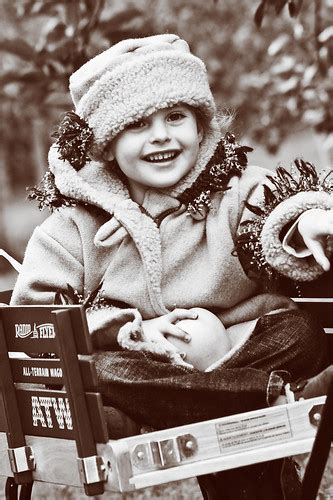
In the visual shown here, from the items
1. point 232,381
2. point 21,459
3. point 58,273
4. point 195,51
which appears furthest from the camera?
point 195,51

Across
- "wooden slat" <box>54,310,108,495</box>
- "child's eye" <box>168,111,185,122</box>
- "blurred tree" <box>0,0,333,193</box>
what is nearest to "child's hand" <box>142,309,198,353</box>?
"wooden slat" <box>54,310,108,495</box>

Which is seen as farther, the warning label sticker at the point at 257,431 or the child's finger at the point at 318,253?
the child's finger at the point at 318,253

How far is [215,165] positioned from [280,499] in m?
0.92

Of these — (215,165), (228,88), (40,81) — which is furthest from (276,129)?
(215,165)

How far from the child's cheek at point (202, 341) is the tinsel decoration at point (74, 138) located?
1.75 feet

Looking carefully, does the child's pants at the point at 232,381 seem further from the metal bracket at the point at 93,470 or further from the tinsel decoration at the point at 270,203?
the metal bracket at the point at 93,470

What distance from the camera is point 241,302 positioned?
10.9 feet

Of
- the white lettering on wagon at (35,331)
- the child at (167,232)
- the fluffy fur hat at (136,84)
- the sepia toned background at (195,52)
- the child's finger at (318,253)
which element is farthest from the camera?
the sepia toned background at (195,52)

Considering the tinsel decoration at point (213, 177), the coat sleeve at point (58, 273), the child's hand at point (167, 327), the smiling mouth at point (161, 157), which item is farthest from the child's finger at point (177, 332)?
the smiling mouth at point (161, 157)

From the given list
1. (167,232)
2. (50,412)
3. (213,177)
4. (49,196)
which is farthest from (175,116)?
(50,412)

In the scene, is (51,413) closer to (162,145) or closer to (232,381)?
(232,381)

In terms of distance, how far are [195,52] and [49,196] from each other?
5.11m

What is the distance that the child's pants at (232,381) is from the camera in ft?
9.43

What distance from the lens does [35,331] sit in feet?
9.46
